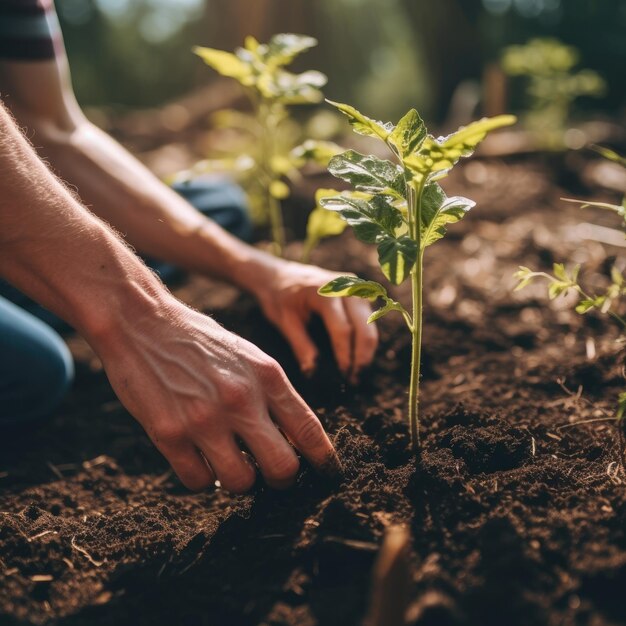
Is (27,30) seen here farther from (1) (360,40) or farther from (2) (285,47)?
(1) (360,40)

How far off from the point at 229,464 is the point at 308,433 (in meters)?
0.19

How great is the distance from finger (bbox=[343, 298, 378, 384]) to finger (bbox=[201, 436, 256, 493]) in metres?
0.63

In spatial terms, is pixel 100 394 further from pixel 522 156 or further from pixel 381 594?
pixel 522 156

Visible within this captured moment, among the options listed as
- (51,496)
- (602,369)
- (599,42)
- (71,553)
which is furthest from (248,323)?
(599,42)

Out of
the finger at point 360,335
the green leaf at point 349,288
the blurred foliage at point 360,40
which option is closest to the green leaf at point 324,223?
the finger at point 360,335

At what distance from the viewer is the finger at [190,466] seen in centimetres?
147

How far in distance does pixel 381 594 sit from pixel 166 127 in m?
6.47

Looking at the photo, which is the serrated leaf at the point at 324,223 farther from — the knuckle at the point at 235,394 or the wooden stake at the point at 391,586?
the wooden stake at the point at 391,586

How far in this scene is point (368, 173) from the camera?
1.37 m

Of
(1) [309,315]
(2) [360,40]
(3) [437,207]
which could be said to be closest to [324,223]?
(1) [309,315]

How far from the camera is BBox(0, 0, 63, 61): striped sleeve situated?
2.34 meters

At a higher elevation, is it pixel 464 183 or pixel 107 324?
pixel 107 324

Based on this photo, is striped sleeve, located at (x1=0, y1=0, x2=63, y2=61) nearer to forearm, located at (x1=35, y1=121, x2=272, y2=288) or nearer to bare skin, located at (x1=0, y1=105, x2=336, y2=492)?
forearm, located at (x1=35, y1=121, x2=272, y2=288)

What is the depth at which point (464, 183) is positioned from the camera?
14.5 ft
